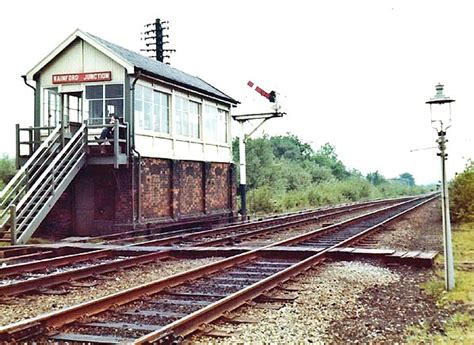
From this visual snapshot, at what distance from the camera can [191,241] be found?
13625 mm

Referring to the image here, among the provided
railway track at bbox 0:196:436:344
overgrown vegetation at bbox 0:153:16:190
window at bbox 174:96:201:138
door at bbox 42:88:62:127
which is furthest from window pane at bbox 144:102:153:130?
overgrown vegetation at bbox 0:153:16:190

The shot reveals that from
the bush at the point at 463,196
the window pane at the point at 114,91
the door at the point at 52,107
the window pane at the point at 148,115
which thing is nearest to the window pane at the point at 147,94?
the window pane at the point at 148,115

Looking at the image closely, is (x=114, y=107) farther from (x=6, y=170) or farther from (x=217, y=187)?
(x=6, y=170)

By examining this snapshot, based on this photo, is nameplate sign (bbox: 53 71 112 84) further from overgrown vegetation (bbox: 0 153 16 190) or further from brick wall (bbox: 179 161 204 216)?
overgrown vegetation (bbox: 0 153 16 190)

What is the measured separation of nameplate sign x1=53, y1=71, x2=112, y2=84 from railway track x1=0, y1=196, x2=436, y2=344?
8.84 meters

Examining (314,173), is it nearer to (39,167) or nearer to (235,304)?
(39,167)

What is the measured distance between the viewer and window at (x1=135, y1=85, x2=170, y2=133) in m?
16.7

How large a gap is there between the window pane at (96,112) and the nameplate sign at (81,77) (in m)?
0.66

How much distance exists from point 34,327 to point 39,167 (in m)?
11.0

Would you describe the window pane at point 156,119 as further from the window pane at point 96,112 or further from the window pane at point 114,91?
the window pane at point 96,112

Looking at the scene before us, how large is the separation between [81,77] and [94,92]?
1.86 feet

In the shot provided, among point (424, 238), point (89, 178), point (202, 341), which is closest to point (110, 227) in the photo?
point (89, 178)

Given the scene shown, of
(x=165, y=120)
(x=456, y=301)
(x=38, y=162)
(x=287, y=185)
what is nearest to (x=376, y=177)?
(x=287, y=185)

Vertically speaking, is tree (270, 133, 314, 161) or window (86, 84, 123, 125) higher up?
tree (270, 133, 314, 161)
